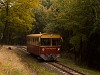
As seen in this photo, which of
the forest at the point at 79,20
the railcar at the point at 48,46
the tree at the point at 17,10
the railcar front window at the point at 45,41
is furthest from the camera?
the tree at the point at 17,10

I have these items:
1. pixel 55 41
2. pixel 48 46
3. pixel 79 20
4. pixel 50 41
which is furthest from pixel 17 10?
pixel 79 20

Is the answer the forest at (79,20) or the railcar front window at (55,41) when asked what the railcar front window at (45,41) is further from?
the forest at (79,20)

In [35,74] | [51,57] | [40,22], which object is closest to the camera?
[35,74]

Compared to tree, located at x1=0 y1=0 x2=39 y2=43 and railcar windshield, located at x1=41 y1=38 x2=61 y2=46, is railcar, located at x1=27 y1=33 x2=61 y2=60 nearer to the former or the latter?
railcar windshield, located at x1=41 y1=38 x2=61 y2=46

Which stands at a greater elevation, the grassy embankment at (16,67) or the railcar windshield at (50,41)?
the railcar windshield at (50,41)

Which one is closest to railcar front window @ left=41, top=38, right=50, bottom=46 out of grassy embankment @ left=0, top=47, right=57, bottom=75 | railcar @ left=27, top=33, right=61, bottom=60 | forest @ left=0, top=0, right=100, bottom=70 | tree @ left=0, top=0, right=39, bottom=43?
railcar @ left=27, top=33, right=61, bottom=60

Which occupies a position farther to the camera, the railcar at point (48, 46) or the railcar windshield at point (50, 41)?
the railcar windshield at point (50, 41)

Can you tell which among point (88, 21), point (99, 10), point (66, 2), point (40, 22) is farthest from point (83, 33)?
point (40, 22)

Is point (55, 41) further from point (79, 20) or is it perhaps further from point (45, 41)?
point (79, 20)

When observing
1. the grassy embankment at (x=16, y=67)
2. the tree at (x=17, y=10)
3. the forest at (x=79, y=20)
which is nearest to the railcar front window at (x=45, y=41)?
the forest at (x=79, y=20)

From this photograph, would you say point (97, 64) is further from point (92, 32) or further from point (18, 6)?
point (18, 6)

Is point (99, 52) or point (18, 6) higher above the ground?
point (18, 6)

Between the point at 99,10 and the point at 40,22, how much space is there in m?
42.5

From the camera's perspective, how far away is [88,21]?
30.0 metres
